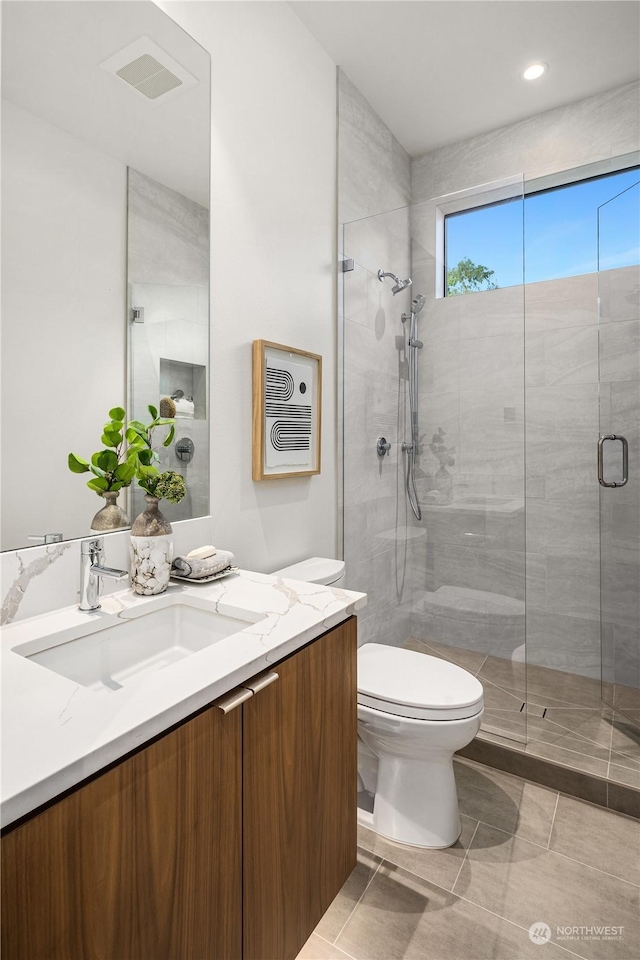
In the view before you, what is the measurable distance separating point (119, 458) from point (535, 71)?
2484 millimetres

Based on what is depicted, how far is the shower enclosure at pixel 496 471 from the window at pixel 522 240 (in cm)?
2

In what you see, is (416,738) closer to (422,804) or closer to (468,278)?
(422,804)

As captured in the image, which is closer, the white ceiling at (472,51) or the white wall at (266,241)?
the white wall at (266,241)

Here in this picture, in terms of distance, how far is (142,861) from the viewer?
0.65 meters

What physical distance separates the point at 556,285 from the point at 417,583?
1633mm

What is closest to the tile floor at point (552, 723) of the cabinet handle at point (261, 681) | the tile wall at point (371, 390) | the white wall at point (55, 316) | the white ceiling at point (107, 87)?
the tile wall at point (371, 390)

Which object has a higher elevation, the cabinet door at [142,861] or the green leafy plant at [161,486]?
the green leafy plant at [161,486]

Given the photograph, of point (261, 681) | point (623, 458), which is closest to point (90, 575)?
point (261, 681)

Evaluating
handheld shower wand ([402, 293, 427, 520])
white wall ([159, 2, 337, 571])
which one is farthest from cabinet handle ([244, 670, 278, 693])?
handheld shower wand ([402, 293, 427, 520])

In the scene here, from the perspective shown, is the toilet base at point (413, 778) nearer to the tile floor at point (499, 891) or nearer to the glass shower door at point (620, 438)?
the tile floor at point (499, 891)

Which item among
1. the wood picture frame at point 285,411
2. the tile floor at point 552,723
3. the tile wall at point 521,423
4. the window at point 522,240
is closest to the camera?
the wood picture frame at point 285,411

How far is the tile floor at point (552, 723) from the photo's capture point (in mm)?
1795

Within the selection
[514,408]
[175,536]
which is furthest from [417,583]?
[175,536]

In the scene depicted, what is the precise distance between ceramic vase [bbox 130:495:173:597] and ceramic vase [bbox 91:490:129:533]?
0.18 feet
